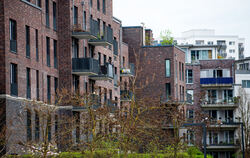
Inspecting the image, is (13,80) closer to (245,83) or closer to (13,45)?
(13,45)

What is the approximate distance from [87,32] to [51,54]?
13.2 ft

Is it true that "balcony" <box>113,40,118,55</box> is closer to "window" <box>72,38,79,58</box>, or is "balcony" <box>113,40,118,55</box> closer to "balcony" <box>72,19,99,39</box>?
"balcony" <box>72,19,99,39</box>

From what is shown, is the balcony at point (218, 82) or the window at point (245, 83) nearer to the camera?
the balcony at point (218, 82)

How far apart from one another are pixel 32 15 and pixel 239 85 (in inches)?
2041

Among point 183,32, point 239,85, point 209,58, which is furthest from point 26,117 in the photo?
point 183,32

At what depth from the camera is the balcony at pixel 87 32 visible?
47562mm

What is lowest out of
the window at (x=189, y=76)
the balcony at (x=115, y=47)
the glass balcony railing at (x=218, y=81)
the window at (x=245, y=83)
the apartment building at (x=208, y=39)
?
the window at (x=245, y=83)

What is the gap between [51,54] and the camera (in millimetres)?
45344

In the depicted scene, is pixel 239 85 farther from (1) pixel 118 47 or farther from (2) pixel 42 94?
(2) pixel 42 94

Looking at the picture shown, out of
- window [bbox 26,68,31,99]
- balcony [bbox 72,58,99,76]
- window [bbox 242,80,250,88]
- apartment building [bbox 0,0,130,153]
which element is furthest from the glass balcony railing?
window [bbox 26,68,31,99]

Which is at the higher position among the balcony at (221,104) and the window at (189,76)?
the window at (189,76)

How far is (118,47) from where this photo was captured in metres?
64.6

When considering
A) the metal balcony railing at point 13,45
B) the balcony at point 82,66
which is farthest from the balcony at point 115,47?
the metal balcony railing at point 13,45

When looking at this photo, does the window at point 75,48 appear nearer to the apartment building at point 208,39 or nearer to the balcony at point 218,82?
the balcony at point 218,82
